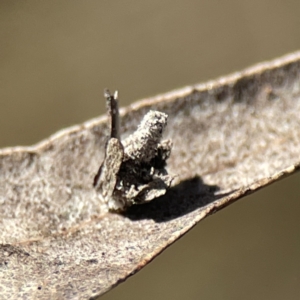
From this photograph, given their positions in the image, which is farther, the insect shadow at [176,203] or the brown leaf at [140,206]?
the insect shadow at [176,203]

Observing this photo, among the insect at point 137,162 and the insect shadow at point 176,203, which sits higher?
the insect at point 137,162

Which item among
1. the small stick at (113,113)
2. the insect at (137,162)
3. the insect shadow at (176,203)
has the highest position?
the small stick at (113,113)

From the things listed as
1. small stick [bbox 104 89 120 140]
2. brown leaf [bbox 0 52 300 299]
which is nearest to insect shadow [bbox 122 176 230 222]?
brown leaf [bbox 0 52 300 299]

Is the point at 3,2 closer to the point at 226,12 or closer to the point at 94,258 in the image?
the point at 226,12

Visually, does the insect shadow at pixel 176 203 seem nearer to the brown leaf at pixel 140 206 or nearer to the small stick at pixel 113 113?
the brown leaf at pixel 140 206

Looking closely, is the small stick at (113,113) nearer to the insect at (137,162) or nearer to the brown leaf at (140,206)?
the insect at (137,162)

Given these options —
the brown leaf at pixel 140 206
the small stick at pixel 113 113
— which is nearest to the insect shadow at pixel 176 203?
the brown leaf at pixel 140 206

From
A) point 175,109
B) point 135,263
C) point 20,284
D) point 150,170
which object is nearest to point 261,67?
point 175,109

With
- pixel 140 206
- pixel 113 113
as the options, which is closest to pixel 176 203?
pixel 140 206
